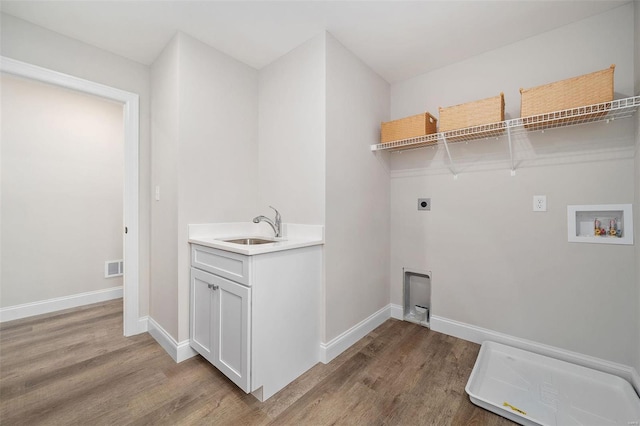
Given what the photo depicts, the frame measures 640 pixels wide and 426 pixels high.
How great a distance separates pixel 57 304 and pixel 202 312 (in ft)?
7.33

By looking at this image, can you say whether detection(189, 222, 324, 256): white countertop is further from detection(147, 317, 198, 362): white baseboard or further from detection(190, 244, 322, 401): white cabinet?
detection(147, 317, 198, 362): white baseboard

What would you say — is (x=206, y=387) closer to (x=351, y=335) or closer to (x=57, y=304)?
(x=351, y=335)

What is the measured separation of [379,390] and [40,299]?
3.50 metres

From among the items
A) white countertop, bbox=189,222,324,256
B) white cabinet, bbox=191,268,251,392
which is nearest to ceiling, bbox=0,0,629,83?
white countertop, bbox=189,222,324,256

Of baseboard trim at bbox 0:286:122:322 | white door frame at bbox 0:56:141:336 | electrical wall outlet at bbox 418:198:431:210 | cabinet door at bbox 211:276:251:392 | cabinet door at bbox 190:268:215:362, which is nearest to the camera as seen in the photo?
cabinet door at bbox 211:276:251:392

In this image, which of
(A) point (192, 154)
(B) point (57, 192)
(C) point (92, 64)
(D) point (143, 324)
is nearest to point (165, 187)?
(A) point (192, 154)

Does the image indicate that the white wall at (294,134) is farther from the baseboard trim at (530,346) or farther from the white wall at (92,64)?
the baseboard trim at (530,346)

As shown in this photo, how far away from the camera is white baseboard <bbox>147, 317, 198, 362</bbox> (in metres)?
1.94

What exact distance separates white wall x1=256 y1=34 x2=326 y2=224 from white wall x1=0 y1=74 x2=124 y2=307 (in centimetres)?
180

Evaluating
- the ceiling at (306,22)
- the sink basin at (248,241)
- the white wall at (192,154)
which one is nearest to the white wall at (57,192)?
the ceiling at (306,22)

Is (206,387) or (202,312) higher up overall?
(202,312)

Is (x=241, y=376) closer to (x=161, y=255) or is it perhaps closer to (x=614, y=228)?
(x=161, y=255)

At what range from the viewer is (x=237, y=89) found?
2.32 m

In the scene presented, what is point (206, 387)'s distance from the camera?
5.41 feet
